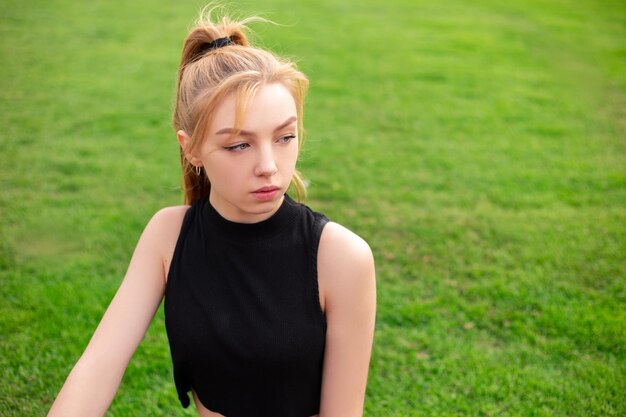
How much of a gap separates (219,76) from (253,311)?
0.72 metres

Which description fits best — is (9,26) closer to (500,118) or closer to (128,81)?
(128,81)

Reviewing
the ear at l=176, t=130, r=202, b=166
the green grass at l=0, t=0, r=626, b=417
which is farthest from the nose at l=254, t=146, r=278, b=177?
the green grass at l=0, t=0, r=626, b=417

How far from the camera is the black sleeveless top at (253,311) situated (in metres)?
1.79

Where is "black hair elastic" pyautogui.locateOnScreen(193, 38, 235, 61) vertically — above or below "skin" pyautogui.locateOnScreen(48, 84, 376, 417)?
above

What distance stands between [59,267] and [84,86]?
14.9 feet

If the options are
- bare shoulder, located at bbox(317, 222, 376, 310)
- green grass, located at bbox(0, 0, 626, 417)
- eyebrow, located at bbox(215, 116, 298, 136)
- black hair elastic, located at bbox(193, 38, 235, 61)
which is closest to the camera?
eyebrow, located at bbox(215, 116, 298, 136)

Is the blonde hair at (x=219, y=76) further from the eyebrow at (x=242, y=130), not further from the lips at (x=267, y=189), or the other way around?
the lips at (x=267, y=189)

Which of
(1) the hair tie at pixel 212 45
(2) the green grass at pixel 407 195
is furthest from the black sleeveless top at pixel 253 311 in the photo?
(2) the green grass at pixel 407 195

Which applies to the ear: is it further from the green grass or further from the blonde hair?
the green grass

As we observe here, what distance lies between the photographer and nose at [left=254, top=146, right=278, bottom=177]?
1.68 metres

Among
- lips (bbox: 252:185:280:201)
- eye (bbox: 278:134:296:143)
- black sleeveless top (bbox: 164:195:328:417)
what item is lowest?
black sleeveless top (bbox: 164:195:328:417)

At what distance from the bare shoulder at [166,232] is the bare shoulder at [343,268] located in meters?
0.53

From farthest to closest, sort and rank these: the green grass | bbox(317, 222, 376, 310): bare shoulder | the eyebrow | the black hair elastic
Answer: the green grass < the black hair elastic < bbox(317, 222, 376, 310): bare shoulder < the eyebrow

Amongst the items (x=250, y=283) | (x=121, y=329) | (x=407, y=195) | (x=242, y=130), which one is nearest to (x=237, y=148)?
(x=242, y=130)
